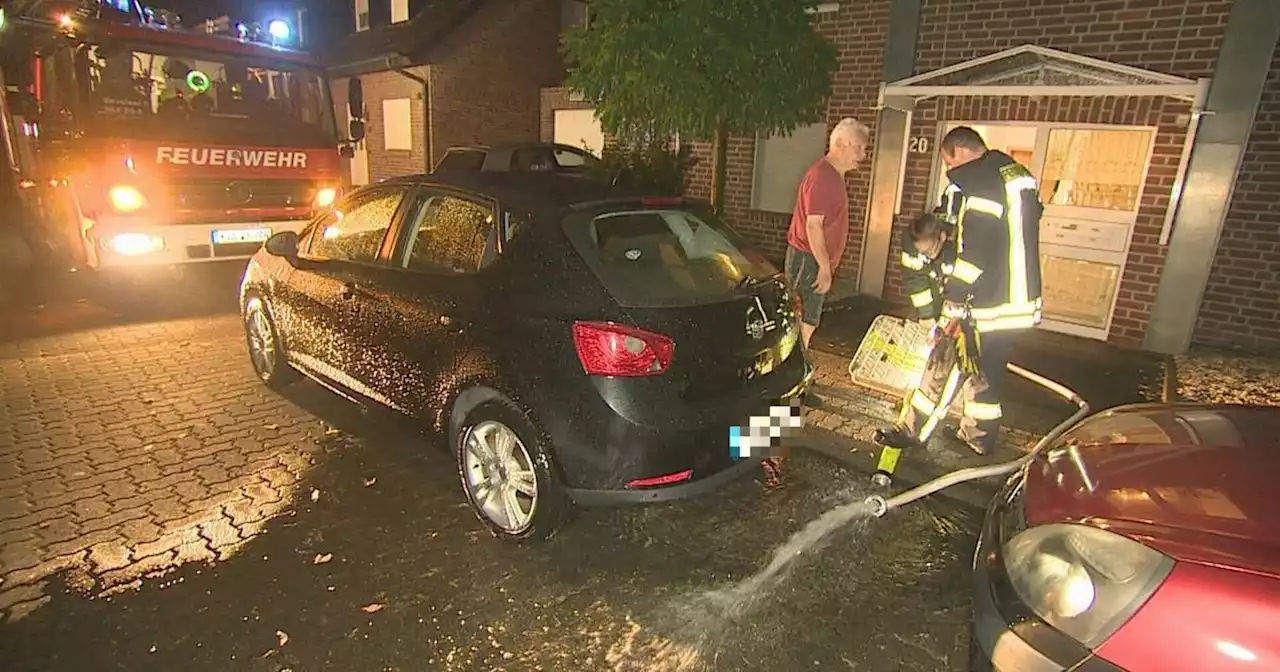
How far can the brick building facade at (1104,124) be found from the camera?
6.29 m

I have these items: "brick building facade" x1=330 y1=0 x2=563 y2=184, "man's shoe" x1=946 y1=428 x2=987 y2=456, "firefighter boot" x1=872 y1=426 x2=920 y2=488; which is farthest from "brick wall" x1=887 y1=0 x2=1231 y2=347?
"brick building facade" x1=330 y1=0 x2=563 y2=184

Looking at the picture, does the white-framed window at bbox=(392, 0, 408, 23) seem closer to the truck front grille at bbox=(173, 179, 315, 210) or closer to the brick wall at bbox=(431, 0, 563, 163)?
the brick wall at bbox=(431, 0, 563, 163)

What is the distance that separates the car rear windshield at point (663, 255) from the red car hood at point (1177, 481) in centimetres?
154

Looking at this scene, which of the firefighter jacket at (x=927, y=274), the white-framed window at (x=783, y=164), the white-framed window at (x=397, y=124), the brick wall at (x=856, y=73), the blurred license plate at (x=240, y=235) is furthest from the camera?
the white-framed window at (x=397, y=124)

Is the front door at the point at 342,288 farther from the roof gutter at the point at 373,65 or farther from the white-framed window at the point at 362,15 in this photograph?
the white-framed window at the point at 362,15

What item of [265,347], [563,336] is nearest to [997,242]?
[563,336]

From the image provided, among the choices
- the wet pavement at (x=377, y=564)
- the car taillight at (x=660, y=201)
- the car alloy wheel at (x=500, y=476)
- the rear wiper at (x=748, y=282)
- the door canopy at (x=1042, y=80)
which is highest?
the door canopy at (x=1042, y=80)

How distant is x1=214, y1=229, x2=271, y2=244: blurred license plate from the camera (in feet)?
24.8

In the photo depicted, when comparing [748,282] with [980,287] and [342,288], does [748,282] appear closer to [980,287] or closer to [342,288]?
[980,287]

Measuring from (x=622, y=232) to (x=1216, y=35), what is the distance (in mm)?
6084

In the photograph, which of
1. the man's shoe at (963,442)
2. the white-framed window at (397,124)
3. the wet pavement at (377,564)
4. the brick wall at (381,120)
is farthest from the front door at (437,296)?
the white-framed window at (397,124)

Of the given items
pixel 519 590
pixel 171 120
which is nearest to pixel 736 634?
pixel 519 590

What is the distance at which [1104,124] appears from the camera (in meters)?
6.71

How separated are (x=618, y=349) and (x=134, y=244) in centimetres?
635
